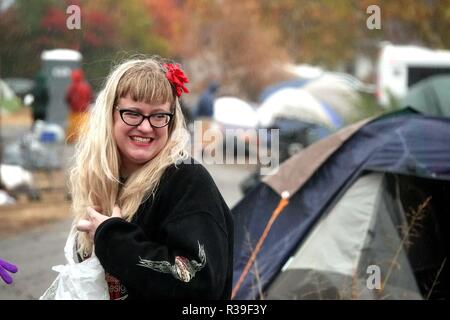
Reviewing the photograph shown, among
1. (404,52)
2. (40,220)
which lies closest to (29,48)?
(404,52)

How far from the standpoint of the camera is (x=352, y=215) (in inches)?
197

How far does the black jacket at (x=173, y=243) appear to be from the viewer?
2.15 m

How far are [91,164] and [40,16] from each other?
2445cm

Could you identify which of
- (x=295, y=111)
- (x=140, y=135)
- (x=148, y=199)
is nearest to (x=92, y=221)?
(x=148, y=199)

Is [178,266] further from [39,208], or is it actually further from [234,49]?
[234,49]

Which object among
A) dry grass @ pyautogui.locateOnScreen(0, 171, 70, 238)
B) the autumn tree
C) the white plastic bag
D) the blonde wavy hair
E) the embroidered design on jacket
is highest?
the autumn tree

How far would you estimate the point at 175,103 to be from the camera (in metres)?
2.43

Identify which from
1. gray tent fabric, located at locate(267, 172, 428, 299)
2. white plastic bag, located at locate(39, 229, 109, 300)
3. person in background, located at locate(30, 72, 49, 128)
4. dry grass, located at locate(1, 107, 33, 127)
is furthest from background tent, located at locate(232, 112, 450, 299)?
dry grass, located at locate(1, 107, 33, 127)

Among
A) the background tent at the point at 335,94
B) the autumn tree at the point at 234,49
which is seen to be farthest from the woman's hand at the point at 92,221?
the autumn tree at the point at 234,49

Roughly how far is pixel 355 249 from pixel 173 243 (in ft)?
9.79

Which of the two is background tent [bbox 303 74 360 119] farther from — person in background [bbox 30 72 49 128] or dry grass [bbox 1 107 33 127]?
dry grass [bbox 1 107 33 127]

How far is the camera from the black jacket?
7.07ft

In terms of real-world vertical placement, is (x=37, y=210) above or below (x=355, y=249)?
below

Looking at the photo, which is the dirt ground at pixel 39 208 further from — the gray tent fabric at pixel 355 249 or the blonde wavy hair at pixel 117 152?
the blonde wavy hair at pixel 117 152
